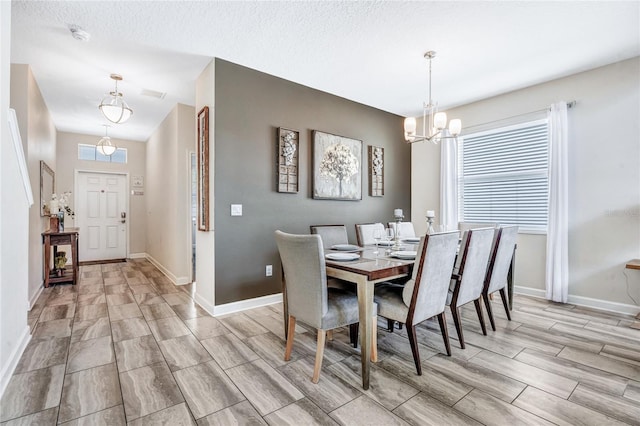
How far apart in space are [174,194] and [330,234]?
2730 millimetres

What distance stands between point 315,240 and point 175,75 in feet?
9.79

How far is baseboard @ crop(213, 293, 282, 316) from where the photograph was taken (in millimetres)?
3120

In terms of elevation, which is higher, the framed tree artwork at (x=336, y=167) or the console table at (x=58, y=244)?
the framed tree artwork at (x=336, y=167)

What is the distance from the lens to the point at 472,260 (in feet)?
7.63

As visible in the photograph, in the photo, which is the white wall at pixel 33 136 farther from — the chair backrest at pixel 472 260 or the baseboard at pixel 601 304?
the baseboard at pixel 601 304

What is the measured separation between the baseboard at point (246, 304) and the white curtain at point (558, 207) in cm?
325

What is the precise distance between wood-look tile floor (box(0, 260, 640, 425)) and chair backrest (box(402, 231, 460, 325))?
0.42m

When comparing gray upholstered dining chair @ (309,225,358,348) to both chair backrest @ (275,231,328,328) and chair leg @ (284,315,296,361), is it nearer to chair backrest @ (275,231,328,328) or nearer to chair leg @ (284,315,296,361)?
chair leg @ (284,315,296,361)

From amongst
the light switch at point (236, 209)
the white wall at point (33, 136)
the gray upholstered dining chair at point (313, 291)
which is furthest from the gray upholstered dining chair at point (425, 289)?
the white wall at point (33, 136)

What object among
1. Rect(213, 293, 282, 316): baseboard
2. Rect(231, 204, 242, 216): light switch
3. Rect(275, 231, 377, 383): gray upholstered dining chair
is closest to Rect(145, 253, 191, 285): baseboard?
Rect(213, 293, 282, 316): baseboard

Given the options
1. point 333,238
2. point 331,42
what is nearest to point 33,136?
point 331,42

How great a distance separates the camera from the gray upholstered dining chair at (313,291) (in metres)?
1.83

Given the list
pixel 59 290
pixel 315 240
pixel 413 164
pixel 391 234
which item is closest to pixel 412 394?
pixel 315 240

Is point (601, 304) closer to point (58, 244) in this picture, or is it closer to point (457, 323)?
point (457, 323)
